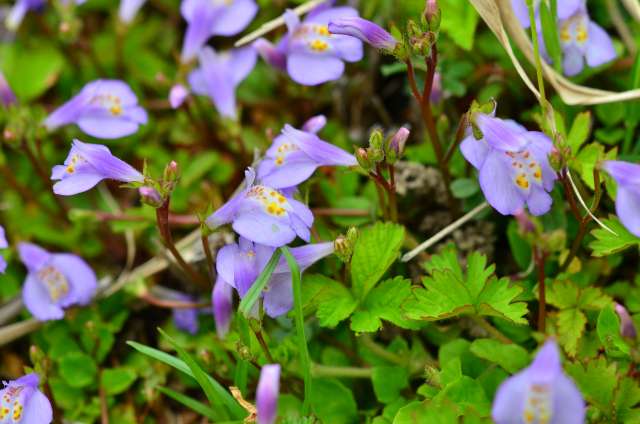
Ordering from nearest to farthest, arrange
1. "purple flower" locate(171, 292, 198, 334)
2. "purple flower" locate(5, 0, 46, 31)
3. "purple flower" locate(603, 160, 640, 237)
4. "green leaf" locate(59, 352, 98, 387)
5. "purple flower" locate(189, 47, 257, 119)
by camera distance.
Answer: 1. "purple flower" locate(603, 160, 640, 237)
2. "green leaf" locate(59, 352, 98, 387)
3. "purple flower" locate(171, 292, 198, 334)
4. "purple flower" locate(189, 47, 257, 119)
5. "purple flower" locate(5, 0, 46, 31)

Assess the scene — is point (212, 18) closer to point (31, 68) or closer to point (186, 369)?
point (31, 68)

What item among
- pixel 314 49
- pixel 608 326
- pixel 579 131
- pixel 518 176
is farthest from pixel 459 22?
pixel 608 326

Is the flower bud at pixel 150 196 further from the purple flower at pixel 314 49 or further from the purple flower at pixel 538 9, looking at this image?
the purple flower at pixel 538 9

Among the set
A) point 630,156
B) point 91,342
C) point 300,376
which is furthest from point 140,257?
point 630,156

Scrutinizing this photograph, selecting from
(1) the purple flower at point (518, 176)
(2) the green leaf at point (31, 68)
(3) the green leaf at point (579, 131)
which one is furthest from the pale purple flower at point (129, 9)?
(3) the green leaf at point (579, 131)

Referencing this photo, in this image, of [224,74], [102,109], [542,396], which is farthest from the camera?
[224,74]

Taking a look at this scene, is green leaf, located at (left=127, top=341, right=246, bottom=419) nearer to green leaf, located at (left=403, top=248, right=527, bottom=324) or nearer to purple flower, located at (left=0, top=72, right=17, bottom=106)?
green leaf, located at (left=403, top=248, right=527, bottom=324)

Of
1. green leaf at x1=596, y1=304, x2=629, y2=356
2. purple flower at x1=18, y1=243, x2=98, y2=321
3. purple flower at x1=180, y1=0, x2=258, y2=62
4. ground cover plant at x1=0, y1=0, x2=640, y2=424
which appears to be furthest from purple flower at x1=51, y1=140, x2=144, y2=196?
green leaf at x1=596, y1=304, x2=629, y2=356
